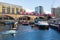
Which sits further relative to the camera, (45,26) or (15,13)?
(15,13)

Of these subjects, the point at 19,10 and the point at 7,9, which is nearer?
the point at 7,9

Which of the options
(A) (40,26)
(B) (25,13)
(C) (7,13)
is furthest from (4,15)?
(A) (40,26)

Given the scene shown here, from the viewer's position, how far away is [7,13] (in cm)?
2217

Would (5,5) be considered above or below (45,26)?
above

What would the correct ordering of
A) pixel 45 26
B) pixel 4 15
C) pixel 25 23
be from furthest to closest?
pixel 4 15
pixel 25 23
pixel 45 26

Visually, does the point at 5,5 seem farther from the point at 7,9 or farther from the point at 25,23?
the point at 25,23

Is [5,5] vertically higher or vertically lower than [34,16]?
higher

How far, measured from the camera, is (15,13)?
914 inches

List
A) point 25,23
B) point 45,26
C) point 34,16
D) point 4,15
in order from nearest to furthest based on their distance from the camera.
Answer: point 45,26
point 25,23
point 4,15
point 34,16

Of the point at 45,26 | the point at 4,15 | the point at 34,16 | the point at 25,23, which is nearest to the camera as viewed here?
the point at 45,26

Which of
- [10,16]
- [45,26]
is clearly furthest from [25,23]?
[45,26]

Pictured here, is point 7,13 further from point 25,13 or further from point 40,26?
point 40,26

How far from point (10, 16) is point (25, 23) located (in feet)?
11.0

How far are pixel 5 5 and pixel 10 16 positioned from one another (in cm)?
165
